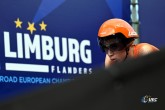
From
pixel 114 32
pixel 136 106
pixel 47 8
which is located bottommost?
pixel 136 106

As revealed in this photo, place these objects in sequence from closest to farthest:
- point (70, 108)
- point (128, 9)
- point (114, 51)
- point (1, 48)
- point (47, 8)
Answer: point (70, 108)
point (114, 51)
point (1, 48)
point (47, 8)
point (128, 9)

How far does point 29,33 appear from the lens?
3.63 m

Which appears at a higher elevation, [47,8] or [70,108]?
[47,8]

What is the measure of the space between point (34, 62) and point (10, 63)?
225mm

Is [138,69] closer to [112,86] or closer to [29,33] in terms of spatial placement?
[112,86]

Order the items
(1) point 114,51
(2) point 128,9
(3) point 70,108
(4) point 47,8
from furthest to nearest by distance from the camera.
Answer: (2) point 128,9
(4) point 47,8
(1) point 114,51
(3) point 70,108

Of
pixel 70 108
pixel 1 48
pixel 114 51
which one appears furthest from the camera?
pixel 1 48

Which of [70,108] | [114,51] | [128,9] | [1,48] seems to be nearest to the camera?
[70,108]

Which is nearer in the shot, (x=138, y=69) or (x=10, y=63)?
(x=138, y=69)

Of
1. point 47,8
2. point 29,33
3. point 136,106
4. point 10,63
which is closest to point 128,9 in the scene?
point 47,8

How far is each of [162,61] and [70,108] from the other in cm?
13


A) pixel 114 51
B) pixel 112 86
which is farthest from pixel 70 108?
pixel 114 51

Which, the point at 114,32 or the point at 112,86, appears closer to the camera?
the point at 112,86

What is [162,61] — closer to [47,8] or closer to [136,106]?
[136,106]
